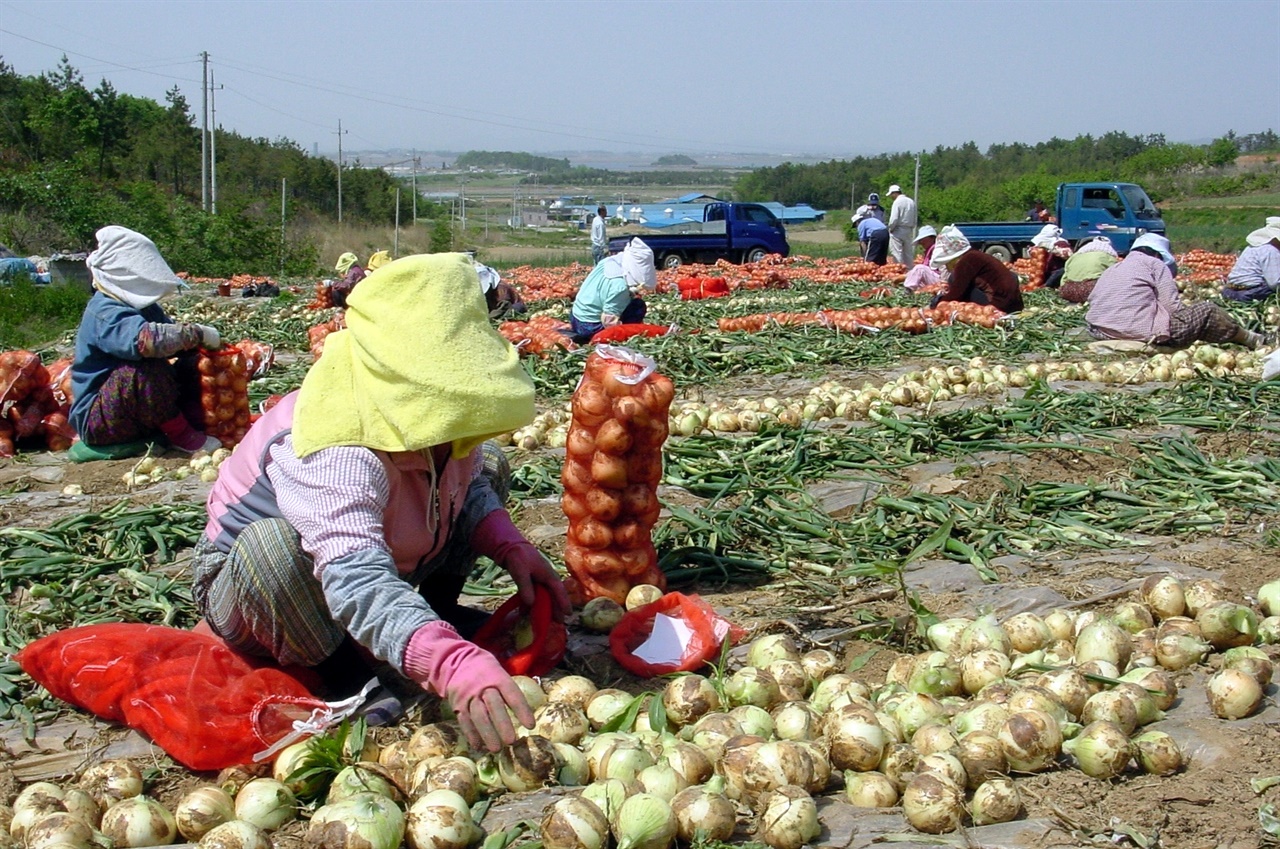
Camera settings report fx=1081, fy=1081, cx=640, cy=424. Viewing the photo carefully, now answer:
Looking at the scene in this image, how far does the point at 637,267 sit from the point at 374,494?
6.69 meters

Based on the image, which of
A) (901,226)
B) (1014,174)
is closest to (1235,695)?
(901,226)

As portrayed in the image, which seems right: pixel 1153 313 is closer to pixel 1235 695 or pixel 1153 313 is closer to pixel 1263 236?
pixel 1263 236

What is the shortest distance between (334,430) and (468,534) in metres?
0.70

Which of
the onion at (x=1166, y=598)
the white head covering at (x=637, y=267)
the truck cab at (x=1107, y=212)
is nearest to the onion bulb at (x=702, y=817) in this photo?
the onion at (x=1166, y=598)

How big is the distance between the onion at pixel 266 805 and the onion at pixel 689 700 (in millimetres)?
835

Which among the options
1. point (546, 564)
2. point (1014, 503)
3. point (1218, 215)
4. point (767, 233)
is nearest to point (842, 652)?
point (546, 564)

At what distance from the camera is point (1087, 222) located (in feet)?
75.7

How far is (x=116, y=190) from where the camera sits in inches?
1315

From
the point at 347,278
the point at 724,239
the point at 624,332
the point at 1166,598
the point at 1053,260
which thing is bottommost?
the point at 1166,598

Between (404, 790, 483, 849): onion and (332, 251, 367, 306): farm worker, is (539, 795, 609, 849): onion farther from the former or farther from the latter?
(332, 251, 367, 306): farm worker

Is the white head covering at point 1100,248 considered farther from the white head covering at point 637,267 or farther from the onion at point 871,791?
the onion at point 871,791

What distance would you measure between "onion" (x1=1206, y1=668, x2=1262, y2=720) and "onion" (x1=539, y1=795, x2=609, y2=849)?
147cm

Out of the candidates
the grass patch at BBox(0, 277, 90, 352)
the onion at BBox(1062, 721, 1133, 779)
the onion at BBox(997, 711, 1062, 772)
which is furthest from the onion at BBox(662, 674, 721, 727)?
the grass patch at BBox(0, 277, 90, 352)

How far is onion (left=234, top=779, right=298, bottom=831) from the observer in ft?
6.98
